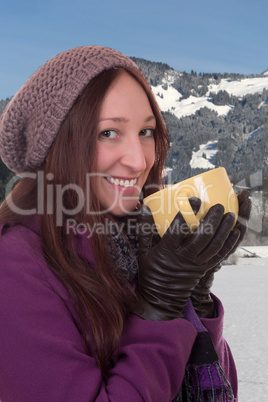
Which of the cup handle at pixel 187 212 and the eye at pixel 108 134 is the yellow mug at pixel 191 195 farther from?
the eye at pixel 108 134

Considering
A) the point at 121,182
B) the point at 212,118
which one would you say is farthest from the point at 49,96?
the point at 212,118

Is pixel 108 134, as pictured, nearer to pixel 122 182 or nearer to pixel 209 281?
pixel 122 182

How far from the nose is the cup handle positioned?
6.2 inches

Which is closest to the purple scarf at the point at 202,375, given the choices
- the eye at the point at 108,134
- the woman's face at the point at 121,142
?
the woman's face at the point at 121,142

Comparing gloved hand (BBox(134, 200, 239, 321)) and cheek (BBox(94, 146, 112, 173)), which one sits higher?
cheek (BBox(94, 146, 112, 173))

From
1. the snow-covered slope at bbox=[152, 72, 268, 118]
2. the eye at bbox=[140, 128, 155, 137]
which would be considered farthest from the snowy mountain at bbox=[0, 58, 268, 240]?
the eye at bbox=[140, 128, 155, 137]

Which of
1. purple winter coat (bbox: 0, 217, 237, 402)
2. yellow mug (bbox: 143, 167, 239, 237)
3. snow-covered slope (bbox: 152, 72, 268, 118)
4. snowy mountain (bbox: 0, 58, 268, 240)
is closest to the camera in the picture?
purple winter coat (bbox: 0, 217, 237, 402)

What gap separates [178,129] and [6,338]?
136 metres

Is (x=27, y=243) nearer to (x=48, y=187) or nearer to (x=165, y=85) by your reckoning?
(x=48, y=187)

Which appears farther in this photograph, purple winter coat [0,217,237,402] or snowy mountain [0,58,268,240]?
snowy mountain [0,58,268,240]

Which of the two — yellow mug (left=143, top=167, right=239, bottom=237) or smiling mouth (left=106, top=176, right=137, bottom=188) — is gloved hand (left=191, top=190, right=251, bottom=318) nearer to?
yellow mug (left=143, top=167, right=239, bottom=237)

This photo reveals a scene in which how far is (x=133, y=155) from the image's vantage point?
4.19 ft

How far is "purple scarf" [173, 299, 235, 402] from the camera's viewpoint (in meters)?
1.19

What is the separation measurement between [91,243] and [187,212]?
0.26 m
